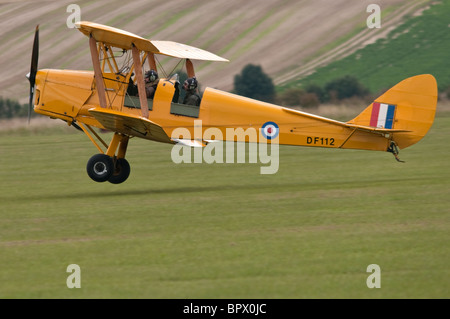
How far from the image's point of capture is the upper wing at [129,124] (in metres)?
12.4

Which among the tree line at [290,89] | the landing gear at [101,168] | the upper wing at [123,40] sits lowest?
the landing gear at [101,168]

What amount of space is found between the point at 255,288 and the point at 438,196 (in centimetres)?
599

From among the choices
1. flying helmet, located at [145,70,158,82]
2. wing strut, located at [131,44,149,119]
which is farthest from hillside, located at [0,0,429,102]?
wing strut, located at [131,44,149,119]

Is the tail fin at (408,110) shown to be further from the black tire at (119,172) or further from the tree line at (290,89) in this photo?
the tree line at (290,89)

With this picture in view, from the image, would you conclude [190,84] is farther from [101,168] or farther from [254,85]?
[254,85]

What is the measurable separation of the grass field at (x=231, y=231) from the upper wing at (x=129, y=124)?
1.09 meters

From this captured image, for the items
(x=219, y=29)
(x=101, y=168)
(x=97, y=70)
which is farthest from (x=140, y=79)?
(x=219, y=29)

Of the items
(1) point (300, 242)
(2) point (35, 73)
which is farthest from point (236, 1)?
(1) point (300, 242)

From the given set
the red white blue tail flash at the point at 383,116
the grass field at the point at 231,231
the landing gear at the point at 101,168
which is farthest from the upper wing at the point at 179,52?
the red white blue tail flash at the point at 383,116

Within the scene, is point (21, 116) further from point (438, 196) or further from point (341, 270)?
point (341, 270)

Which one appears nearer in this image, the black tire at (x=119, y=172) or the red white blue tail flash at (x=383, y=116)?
the red white blue tail flash at (x=383, y=116)

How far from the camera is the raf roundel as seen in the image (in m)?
13.5

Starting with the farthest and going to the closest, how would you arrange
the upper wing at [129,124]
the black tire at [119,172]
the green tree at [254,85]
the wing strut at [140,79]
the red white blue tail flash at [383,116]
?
the green tree at [254,85]
the black tire at [119,172]
the red white blue tail flash at [383,116]
the wing strut at [140,79]
the upper wing at [129,124]

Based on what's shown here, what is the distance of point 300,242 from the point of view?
9031mm
